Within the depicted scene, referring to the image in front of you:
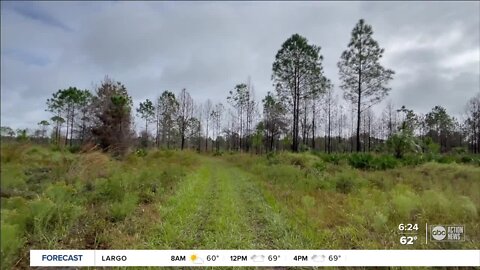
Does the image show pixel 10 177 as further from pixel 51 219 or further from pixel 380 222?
pixel 380 222

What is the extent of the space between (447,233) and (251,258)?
1999 mm

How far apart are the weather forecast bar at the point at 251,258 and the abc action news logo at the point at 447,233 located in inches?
5.1

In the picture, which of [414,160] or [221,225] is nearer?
[221,225]

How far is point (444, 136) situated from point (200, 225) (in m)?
28.3

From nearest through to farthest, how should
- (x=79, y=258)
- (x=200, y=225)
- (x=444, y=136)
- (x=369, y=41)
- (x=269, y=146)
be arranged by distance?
1. (x=79, y=258)
2. (x=200, y=225)
3. (x=369, y=41)
4. (x=444, y=136)
5. (x=269, y=146)

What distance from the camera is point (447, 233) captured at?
2.82 meters

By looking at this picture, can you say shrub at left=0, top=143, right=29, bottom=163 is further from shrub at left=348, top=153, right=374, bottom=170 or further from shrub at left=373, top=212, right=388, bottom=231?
shrub at left=348, top=153, right=374, bottom=170

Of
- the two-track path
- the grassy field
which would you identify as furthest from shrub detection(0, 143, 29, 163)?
the two-track path

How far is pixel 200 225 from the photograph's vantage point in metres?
4.62

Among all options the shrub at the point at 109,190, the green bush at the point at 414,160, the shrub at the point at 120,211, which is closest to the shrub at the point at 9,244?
the shrub at the point at 120,211

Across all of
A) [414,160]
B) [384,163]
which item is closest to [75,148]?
[384,163]

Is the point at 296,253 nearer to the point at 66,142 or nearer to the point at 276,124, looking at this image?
the point at 66,142

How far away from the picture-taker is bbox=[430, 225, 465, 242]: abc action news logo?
278 centimetres

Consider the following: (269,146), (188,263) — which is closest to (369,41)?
(269,146)
